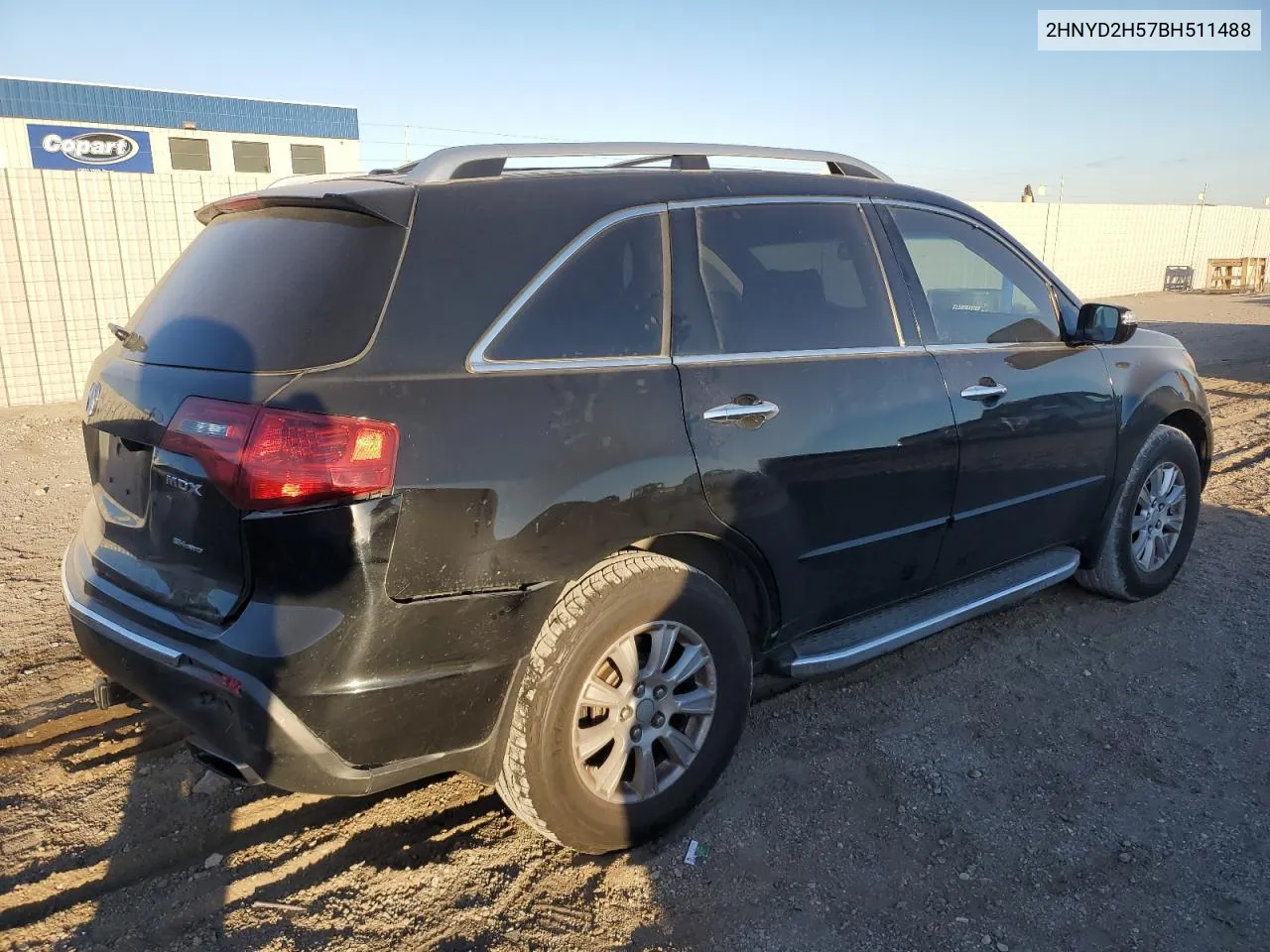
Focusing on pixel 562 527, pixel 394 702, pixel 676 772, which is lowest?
pixel 676 772

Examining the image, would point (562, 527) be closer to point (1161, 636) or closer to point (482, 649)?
point (482, 649)

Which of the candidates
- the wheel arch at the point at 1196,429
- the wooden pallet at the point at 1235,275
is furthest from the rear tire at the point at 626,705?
the wooden pallet at the point at 1235,275

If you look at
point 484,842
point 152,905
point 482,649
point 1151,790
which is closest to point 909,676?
point 1151,790

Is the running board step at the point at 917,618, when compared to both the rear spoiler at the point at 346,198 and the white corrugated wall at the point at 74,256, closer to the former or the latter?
the rear spoiler at the point at 346,198

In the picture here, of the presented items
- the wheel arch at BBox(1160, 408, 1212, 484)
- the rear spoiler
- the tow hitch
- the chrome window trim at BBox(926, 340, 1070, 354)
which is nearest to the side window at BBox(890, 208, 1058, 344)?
the chrome window trim at BBox(926, 340, 1070, 354)

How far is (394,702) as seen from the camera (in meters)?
2.27

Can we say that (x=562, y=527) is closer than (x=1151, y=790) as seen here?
Yes

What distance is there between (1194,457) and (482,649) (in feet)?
13.1

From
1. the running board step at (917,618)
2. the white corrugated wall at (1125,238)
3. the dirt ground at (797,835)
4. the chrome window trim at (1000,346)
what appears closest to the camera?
the dirt ground at (797,835)

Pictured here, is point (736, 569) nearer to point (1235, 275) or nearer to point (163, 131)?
point (163, 131)

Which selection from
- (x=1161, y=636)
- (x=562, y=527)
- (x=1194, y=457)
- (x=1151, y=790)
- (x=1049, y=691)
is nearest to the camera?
(x=562, y=527)

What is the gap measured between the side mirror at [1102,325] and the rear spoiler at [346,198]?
117 inches

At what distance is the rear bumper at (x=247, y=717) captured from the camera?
2.20m

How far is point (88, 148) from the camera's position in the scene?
2831 centimetres
